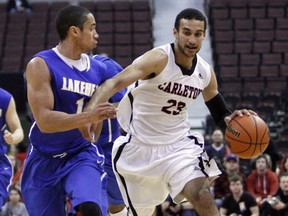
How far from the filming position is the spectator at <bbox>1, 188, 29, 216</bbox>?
444 inches

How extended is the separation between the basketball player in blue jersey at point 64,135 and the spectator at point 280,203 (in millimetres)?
4876

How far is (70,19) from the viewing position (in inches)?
225

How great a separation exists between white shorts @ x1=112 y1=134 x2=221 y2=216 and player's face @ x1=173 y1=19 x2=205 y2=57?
70cm

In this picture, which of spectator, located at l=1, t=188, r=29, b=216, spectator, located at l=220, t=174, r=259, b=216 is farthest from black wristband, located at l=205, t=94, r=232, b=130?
spectator, located at l=1, t=188, r=29, b=216

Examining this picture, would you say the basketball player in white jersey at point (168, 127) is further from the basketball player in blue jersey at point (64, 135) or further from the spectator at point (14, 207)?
the spectator at point (14, 207)

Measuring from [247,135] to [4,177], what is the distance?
6.58ft

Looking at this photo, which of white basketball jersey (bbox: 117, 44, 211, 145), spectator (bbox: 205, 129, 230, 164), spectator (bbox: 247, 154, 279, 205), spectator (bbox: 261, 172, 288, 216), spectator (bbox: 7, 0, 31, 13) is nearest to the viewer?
white basketball jersey (bbox: 117, 44, 211, 145)

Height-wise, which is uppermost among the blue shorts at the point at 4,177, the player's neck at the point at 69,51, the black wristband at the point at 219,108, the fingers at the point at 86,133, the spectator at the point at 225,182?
the player's neck at the point at 69,51

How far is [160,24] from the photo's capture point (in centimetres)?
2053

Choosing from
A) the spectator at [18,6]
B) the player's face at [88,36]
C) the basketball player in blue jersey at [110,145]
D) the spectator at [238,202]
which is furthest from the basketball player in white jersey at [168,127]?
the spectator at [18,6]

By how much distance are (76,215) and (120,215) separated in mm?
1900

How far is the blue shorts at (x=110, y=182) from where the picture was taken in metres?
7.23

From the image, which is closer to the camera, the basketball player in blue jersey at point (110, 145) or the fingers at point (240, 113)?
the fingers at point (240, 113)

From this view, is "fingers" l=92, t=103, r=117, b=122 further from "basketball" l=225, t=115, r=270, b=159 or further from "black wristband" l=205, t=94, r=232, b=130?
"black wristband" l=205, t=94, r=232, b=130
